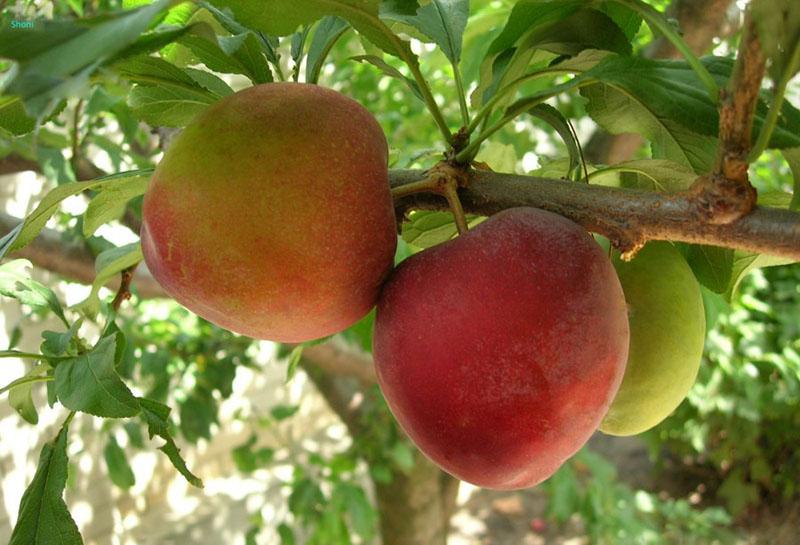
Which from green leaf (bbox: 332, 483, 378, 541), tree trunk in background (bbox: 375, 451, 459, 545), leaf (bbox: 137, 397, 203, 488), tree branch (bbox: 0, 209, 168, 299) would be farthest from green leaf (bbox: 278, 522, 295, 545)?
leaf (bbox: 137, 397, 203, 488)

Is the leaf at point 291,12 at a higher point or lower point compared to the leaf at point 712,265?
higher

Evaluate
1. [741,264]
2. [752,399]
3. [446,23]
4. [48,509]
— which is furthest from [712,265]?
[752,399]

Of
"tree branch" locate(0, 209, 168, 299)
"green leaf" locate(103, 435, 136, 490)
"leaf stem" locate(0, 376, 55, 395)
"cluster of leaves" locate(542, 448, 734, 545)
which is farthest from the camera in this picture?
"cluster of leaves" locate(542, 448, 734, 545)

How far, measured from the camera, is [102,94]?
0.95 m

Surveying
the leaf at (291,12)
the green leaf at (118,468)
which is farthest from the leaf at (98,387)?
the green leaf at (118,468)

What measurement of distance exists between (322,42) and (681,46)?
11.8 inches

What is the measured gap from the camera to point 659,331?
54 centimetres

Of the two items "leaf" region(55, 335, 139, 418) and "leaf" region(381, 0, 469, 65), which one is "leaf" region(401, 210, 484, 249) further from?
"leaf" region(55, 335, 139, 418)

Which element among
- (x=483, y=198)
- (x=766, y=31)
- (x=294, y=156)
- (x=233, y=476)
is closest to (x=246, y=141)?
(x=294, y=156)

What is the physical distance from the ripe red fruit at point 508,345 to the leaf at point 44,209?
0.25 meters

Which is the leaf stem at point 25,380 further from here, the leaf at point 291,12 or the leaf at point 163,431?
the leaf at point 291,12

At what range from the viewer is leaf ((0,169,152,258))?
51cm

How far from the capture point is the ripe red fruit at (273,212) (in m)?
0.41

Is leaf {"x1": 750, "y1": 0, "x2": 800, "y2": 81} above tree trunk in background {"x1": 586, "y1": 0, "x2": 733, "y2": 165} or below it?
above
